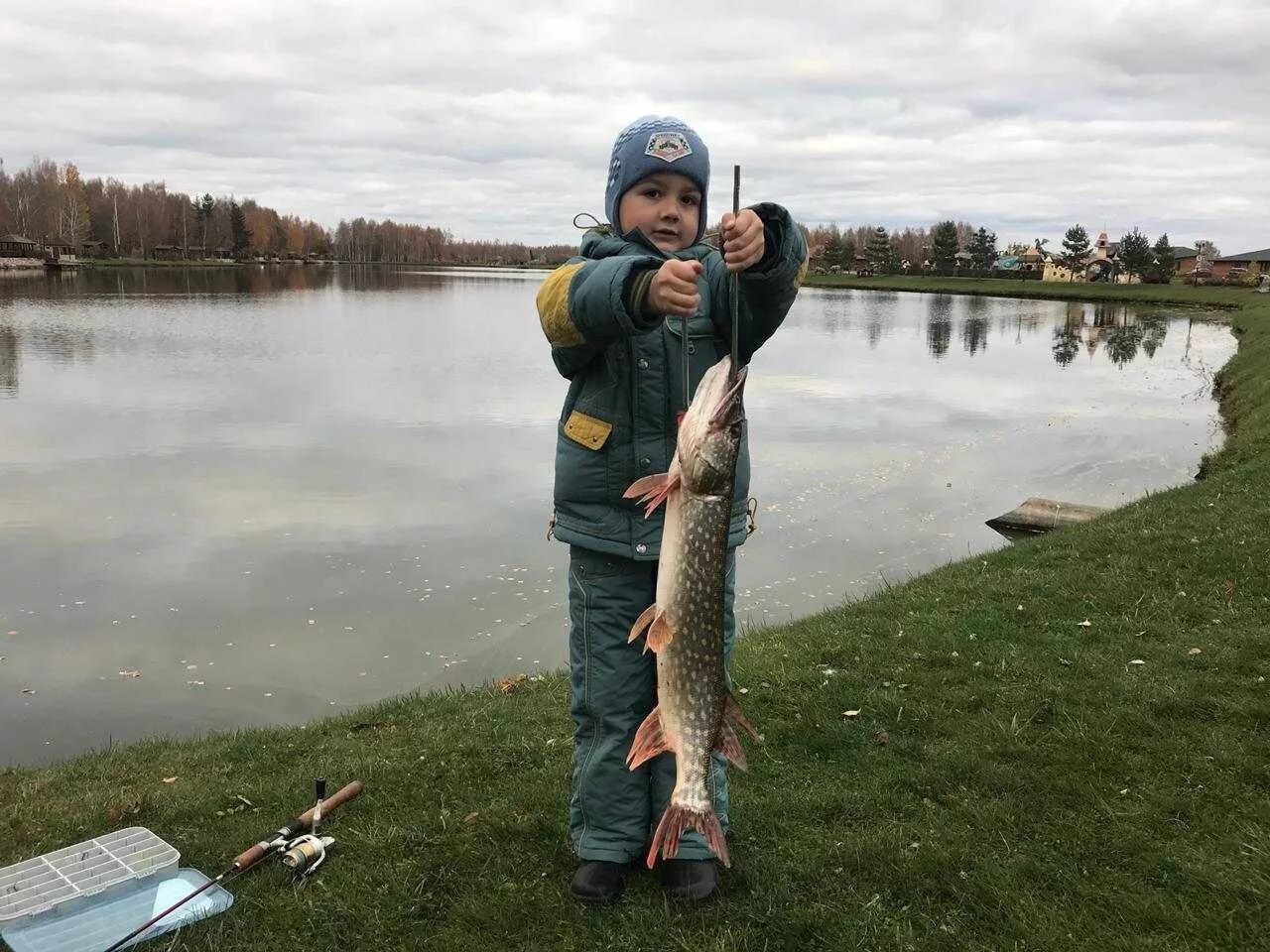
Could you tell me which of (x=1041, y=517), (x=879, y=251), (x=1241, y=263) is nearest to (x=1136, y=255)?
(x=1241, y=263)

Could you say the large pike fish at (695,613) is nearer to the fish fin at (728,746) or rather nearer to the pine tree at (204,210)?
the fish fin at (728,746)

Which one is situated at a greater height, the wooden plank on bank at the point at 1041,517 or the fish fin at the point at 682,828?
the fish fin at the point at 682,828

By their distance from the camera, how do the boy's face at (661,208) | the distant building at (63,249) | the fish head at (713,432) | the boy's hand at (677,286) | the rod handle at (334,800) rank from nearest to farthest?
the boy's hand at (677,286), the fish head at (713,432), the boy's face at (661,208), the rod handle at (334,800), the distant building at (63,249)

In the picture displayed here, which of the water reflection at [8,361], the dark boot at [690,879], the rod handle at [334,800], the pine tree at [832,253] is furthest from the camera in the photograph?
the pine tree at [832,253]

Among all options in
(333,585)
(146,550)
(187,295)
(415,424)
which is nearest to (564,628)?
(333,585)

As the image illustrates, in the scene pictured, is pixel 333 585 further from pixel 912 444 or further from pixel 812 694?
pixel 912 444

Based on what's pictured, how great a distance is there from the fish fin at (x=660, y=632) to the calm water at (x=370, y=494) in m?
5.55

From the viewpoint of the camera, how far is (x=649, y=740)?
3.63 metres

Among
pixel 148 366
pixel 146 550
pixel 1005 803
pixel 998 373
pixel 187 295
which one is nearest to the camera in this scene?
pixel 1005 803

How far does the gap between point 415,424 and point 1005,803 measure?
17069 millimetres

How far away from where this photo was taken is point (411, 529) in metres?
12.9

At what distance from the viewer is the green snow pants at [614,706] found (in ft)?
12.6

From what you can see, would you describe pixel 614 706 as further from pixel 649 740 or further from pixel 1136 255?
pixel 1136 255

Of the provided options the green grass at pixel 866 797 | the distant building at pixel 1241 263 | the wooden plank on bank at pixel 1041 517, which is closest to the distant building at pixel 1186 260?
the distant building at pixel 1241 263
